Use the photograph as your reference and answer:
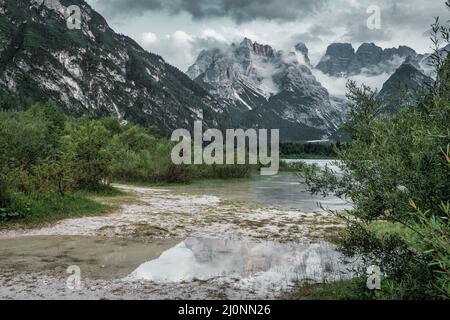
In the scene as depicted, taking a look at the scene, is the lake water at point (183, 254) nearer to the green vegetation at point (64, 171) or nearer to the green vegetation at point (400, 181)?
the green vegetation at point (64, 171)

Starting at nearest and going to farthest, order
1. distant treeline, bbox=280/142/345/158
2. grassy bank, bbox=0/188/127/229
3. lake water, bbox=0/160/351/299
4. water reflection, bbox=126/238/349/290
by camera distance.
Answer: lake water, bbox=0/160/351/299
water reflection, bbox=126/238/349/290
grassy bank, bbox=0/188/127/229
distant treeline, bbox=280/142/345/158

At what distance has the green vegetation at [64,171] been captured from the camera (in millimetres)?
21875

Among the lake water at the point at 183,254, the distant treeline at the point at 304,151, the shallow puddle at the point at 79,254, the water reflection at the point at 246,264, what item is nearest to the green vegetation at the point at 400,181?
the water reflection at the point at 246,264

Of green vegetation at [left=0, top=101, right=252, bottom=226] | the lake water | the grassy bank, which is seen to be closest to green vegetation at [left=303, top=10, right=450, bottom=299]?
the lake water

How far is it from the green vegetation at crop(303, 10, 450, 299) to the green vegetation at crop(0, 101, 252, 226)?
55.1 feet

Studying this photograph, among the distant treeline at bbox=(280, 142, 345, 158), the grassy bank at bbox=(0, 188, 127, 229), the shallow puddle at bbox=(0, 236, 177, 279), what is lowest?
the shallow puddle at bbox=(0, 236, 177, 279)

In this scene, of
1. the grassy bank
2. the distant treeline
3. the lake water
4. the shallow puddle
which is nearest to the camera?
the lake water

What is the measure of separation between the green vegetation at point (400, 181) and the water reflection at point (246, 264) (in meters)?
1.85

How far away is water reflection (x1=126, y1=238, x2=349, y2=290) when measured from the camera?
13.0 meters

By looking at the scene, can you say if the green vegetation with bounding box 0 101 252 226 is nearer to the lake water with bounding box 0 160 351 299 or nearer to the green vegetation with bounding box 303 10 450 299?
the lake water with bounding box 0 160 351 299

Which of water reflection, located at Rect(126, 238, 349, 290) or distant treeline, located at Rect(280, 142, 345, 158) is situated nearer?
water reflection, located at Rect(126, 238, 349, 290)

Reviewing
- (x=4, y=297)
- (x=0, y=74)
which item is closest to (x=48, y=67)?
(x=0, y=74)

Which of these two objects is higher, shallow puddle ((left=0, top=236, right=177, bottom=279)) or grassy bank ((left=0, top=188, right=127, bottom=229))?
grassy bank ((left=0, top=188, right=127, bottom=229))

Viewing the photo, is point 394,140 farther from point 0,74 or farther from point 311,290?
point 0,74
